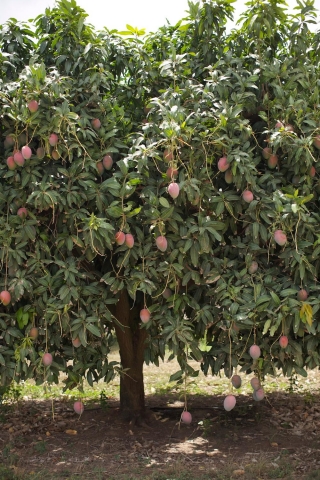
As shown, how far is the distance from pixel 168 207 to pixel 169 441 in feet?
5.77

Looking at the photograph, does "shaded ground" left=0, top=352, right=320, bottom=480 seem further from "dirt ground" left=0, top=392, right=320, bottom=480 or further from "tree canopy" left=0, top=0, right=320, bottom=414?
"tree canopy" left=0, top=0, right=320, bottom=414

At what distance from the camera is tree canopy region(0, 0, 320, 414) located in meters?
3.27

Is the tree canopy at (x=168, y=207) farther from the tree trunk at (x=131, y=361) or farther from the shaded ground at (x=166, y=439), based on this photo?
the tree trunk at (x=131, y=361)

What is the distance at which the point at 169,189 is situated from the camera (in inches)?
124

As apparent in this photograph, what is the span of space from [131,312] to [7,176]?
1.45 metres

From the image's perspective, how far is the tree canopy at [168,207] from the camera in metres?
3.27

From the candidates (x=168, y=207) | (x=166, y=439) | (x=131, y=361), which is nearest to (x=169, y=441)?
(x=166, y=439)

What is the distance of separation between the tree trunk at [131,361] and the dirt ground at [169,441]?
0.40ft

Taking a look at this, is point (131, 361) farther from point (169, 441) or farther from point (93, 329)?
point (93, 329)

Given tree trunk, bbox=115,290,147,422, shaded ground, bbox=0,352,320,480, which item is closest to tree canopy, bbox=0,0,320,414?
shaded ground, bbox=0,352,320,480

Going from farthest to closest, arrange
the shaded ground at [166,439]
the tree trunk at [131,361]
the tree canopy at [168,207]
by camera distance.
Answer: the tree trunk at [131,361]
the shaded ground at [166,439]
the tree canopy at [168,207]

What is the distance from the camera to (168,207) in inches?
127

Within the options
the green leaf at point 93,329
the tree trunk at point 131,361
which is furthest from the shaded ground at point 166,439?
the green leaf at point 93,329

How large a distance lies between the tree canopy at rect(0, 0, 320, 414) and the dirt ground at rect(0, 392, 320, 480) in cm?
57
